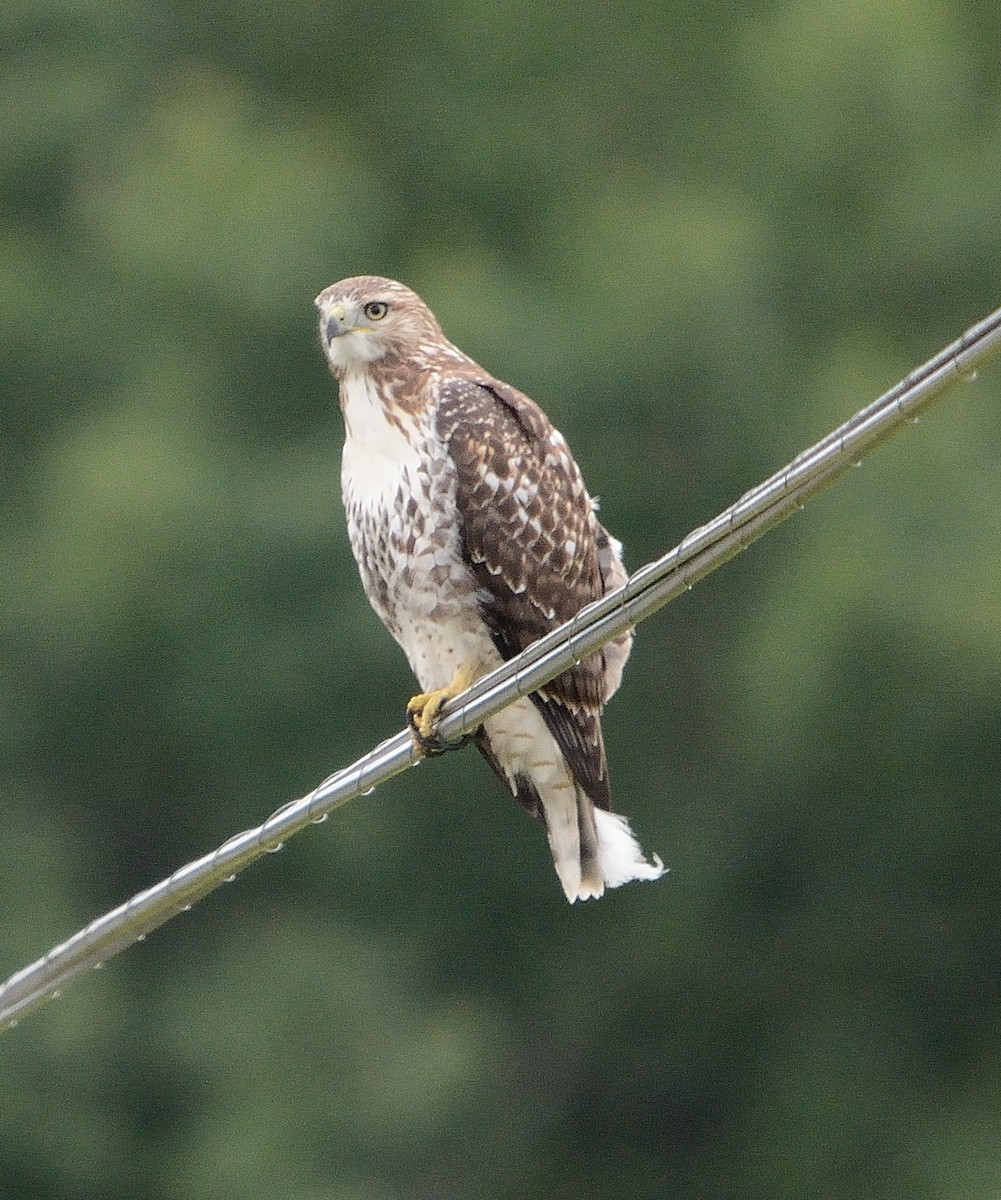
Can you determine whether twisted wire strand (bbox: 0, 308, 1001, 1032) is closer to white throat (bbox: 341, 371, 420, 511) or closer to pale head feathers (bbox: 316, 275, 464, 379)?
white throat (bbox: 341, 371, 420, 511)

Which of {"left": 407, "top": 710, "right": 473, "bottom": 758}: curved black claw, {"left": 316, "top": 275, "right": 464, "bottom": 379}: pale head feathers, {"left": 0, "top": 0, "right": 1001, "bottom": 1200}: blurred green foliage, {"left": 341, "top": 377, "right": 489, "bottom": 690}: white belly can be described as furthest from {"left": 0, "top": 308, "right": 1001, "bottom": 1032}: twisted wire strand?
{"left": 0, "top": 0, "right": 1001, "bottom": 1200}: blurred green foliage

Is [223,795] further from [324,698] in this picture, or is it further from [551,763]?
[551,763]

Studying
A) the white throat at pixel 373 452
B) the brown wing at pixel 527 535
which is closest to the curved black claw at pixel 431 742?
the brown wing at pixel 527 535

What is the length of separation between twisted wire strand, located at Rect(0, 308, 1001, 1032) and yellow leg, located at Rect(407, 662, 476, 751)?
0.65 ft

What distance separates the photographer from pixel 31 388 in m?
11.4

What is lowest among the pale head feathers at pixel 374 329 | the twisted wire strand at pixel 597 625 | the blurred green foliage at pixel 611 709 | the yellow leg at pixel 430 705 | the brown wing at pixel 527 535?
the twisted wire strand at pixel 597 625

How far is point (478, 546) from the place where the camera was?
4164mm

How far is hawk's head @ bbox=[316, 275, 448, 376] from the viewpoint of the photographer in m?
4.40

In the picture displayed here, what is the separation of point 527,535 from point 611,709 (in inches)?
239

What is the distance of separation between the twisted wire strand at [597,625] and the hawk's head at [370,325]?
869 mm

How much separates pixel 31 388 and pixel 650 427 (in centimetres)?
282

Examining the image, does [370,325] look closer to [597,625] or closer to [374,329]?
[374,329]

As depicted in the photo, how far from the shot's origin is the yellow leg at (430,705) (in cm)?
394

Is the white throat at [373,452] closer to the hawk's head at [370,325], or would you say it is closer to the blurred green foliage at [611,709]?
the hawk's head at [370,325]
